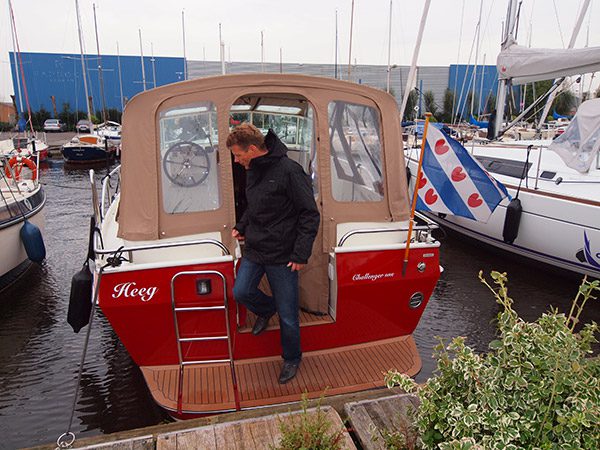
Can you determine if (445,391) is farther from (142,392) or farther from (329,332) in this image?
(142,392)

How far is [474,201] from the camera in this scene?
6.21m

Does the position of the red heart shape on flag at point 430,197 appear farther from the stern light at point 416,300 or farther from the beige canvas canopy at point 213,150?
the beige canvas canopy at point 213,150

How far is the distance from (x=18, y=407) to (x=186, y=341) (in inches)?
84.8

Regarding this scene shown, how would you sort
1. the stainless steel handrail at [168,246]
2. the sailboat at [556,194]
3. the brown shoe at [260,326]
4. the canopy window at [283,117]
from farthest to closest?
1. the sailboat at [556,194]
2. the canopy window at [283,117]
3. the brown shoe at [260,326]
4. the stainless steel handrail at [168,246]

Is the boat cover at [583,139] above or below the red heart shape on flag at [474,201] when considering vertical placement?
Result: above

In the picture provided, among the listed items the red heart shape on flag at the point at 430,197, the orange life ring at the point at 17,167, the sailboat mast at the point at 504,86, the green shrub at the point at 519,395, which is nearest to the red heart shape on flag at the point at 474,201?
the red heart shape on flag at the point at 430,197

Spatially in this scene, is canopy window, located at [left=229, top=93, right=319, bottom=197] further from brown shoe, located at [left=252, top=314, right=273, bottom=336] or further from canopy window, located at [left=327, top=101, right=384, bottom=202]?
brown shoe, located at [left=252, top=314, right=273, bottom=336]

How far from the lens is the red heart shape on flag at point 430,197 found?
613 cm

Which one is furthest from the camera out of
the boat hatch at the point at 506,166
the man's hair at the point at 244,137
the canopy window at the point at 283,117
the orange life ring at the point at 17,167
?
the orange life ring at the point at 17,167

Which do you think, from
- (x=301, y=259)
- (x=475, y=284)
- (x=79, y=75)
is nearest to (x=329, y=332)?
(x=301, y=259)

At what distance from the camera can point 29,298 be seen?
7.18m

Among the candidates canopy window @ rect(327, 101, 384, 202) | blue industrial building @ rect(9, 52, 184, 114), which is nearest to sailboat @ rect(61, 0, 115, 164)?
blue industrial building @ rect(9, 52, 184, 114)

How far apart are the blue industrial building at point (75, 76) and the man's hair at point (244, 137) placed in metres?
40.4

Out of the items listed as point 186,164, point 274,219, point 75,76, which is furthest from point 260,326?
point 75,76
